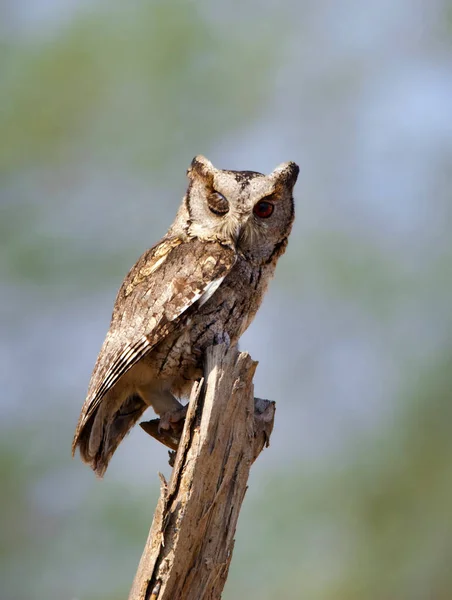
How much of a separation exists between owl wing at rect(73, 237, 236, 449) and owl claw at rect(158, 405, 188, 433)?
0.24 meters

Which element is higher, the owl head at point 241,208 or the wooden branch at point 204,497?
the owl head at point 241,208

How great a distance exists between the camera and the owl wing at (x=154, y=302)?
2.56 meters

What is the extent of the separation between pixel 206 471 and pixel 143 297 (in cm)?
78

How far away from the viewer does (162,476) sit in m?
2.17

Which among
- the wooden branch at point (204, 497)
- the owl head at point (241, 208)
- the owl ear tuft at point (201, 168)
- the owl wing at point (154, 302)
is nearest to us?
the wooden branch at point (204, 497)

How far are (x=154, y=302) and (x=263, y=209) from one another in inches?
24.7

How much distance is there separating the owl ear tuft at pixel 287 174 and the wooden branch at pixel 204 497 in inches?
36.4

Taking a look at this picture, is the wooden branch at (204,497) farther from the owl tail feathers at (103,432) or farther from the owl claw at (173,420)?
the owl tail feathers at (103,432)

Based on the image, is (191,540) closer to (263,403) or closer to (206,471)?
(206,471)

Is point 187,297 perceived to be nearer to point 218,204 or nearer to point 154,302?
point 154,302

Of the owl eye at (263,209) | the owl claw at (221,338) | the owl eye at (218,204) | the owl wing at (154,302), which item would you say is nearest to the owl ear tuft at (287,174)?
the owl eye at (263,209)

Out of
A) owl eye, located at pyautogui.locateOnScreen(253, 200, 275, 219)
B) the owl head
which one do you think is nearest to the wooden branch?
the owl head

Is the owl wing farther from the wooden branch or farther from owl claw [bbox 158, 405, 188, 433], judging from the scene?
the wooden branch

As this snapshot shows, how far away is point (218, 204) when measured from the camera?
9.34 ft
